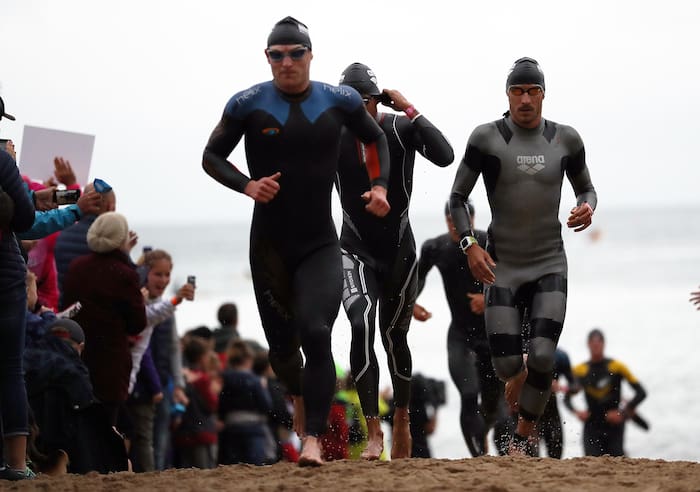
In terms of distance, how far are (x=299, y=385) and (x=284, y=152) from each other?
183cm

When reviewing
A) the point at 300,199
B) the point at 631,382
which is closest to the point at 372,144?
the point at 300,199

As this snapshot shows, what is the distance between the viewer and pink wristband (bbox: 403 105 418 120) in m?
10.2

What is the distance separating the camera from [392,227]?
398 inches

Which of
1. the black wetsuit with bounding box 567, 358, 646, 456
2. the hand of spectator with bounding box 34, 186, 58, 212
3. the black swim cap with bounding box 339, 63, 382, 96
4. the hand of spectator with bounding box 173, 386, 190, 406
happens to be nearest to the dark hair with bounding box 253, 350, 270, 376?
the hand of spectator with bounding box 173, 386, 190, 406

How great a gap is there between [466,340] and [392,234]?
8.80 feet

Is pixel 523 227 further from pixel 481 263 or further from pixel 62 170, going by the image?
pixel 62 170

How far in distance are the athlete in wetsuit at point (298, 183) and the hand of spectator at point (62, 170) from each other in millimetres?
2472

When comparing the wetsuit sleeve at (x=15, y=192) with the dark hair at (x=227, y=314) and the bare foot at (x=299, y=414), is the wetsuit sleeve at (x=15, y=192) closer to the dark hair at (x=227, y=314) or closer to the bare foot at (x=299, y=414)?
the bare foot at (x=299, y=414)

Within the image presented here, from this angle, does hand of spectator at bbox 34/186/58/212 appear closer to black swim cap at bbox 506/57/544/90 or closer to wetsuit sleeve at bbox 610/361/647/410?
black swim cap at bbox 506/57/544/90

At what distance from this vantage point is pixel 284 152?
8406 millimetres

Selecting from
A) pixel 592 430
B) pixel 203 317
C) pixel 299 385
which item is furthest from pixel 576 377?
pixel 203 317

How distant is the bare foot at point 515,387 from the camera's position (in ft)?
31.9

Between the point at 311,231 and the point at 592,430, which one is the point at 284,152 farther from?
the point at 592,430

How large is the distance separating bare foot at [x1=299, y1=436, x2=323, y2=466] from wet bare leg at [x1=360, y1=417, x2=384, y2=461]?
4.48 feet
